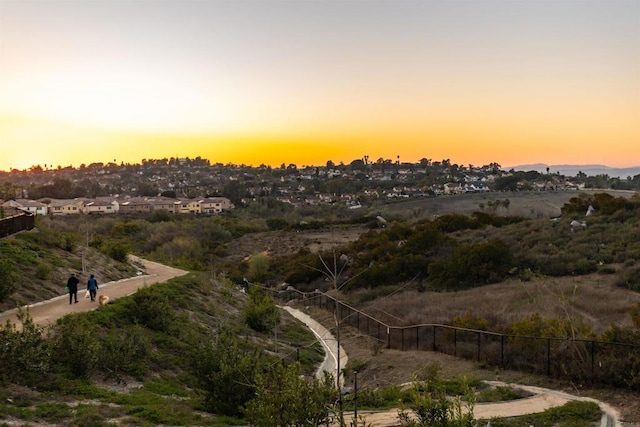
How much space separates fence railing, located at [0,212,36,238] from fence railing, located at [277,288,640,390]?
16693mm

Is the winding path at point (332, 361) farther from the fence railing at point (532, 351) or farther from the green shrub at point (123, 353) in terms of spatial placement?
the green shrub at point (123, 353)

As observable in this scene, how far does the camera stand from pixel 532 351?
16062mm

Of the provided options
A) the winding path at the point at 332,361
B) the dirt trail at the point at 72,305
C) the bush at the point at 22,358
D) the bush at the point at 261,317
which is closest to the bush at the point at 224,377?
the winding path at the point at 332,361

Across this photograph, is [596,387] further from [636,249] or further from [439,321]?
[636,249]

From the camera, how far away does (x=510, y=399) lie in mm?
13211

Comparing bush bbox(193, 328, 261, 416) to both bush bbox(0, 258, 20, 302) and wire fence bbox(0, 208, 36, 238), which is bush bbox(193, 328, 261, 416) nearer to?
bush bbox(0, 258, 20, 302)

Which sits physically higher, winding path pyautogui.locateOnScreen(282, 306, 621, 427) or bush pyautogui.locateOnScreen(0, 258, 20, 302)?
bush pyautogui.locateOnScreen(0, 258, 20, 302)

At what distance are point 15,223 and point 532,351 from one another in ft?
77.1

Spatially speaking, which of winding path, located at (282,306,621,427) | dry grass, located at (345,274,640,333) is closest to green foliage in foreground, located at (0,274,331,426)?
winding path, located at (282,306,621,427)

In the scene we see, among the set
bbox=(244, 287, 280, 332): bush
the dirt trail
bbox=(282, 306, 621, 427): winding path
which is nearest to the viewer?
bbox=(282, 306, 621, 427): winding path

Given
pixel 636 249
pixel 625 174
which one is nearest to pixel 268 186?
pixel 625 174

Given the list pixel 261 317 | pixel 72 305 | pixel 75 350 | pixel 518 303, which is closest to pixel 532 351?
pixel 518 303

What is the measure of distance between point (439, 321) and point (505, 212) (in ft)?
237

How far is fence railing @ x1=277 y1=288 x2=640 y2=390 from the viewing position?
13467 mm
